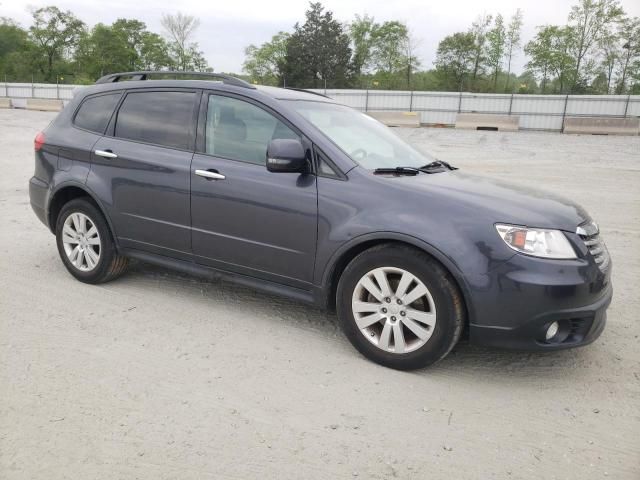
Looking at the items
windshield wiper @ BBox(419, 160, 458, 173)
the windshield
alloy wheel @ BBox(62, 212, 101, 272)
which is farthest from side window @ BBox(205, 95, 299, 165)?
alloy wheel @ BBox(62, 212, 101, 272)

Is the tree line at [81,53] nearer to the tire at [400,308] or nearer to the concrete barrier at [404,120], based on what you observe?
the concrete barrier at [404,120]

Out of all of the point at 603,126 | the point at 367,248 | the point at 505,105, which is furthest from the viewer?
the point at 505,105

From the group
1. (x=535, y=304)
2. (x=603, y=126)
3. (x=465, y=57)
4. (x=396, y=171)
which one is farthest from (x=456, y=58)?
(x=535, y=304)

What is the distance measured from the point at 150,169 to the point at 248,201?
98 centimetres

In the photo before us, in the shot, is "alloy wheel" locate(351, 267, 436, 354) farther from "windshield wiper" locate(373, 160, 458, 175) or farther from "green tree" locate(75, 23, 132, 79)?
"green tree" locate(75, 23, 132, 79)

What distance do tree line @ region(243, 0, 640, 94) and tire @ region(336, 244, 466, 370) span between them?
162 feet

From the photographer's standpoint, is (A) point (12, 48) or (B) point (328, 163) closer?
(B) point (328, 163)

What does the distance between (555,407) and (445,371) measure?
0.65m

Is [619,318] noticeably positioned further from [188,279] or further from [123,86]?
[123,86]

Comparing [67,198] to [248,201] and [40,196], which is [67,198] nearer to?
[40,196]

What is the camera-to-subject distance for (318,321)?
406 cm

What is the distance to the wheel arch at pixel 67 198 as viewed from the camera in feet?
14.7

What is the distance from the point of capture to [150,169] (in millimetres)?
4152

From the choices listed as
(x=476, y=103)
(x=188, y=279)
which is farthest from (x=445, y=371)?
(x=476, y=103)
